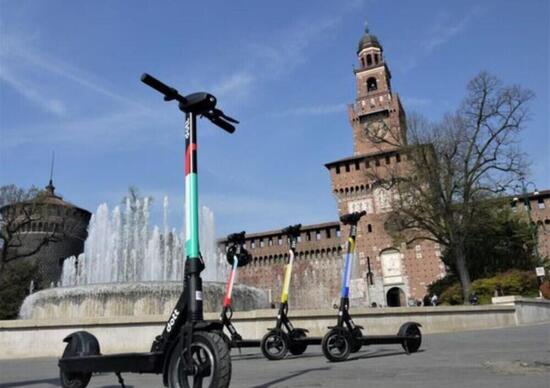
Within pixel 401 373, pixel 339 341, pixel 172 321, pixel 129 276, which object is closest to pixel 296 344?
pixel 339 341

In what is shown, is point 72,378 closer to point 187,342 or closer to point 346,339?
point 187,342

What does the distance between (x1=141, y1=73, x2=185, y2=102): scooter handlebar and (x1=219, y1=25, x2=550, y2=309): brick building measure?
35387mm

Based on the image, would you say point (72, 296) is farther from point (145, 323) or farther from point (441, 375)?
point (441, 375)

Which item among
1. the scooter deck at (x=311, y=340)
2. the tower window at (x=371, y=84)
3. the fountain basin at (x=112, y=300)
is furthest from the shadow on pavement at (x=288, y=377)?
the tower window at (x=371, y=84)

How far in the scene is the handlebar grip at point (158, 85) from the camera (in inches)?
139

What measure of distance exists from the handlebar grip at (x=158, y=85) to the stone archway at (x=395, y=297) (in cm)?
4164

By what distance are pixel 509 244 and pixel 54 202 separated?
142 ft

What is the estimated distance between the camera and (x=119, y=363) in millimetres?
3303

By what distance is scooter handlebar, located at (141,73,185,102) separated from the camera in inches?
140

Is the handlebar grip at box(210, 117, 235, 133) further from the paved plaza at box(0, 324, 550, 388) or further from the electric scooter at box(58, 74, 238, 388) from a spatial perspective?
the paved plaza at box(0, 324, 550, 388)

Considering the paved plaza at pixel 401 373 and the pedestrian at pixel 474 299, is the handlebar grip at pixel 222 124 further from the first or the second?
the pedestrian at pixel 474 299

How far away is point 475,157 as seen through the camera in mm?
24484

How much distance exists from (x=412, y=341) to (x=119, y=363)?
4704 mm

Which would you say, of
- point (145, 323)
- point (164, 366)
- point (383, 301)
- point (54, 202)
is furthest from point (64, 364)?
point (54, 202)
